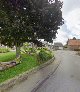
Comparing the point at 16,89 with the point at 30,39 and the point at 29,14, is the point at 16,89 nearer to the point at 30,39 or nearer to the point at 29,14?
the point at 29,14

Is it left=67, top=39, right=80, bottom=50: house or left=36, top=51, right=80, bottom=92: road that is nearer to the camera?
left=36, top=51, right=80, bottom=92: road

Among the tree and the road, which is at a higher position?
the tree

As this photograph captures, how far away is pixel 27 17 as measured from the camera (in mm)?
24000

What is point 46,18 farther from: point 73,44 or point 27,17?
point 73,44

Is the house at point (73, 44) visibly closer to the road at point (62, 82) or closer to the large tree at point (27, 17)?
the large tree at point (27, 17)

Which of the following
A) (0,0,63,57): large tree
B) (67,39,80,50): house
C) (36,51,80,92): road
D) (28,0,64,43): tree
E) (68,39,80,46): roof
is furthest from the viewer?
(68,39,80,46): roof

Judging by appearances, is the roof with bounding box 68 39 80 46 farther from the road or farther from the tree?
the road

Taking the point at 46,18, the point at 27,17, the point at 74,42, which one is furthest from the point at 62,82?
the point at 74,42

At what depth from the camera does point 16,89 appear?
13.0 metres

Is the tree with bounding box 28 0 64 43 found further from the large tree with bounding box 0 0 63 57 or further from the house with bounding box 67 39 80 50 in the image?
the house with bounding box 67 39 80 50

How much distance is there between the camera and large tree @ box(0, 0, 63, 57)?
73.5ft

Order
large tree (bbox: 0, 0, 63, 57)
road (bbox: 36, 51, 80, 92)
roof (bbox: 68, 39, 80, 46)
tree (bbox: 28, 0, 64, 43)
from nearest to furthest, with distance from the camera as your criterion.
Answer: road (bbox: 36, 51, 80, 92), large tree (bbox: 0, 0, 63, 57), tree (bbox: 28, 0, 64, 43), roof (bbox: 68, 39, 80, 46)

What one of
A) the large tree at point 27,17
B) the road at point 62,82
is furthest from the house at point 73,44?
the road at point 62,82

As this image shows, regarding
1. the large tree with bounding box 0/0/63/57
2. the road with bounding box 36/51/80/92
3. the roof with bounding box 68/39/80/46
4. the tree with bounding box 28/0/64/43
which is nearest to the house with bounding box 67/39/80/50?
the roof with bounding box 68/39/80/46
